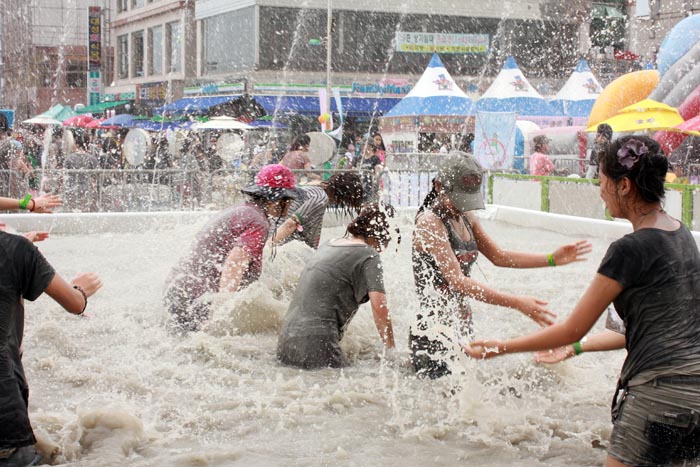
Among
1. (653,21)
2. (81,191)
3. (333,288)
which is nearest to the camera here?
(333,288)

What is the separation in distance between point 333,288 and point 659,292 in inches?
107

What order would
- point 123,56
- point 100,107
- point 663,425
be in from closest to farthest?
1. point 663,425
2. point 100,107
3. point 123,56

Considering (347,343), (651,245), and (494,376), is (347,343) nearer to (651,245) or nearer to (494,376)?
(494,376)

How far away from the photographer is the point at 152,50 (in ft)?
179

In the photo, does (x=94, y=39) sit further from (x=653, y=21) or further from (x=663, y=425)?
(x=663, y=425)

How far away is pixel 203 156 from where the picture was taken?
68.8 ft

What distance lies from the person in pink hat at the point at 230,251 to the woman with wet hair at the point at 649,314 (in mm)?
3280

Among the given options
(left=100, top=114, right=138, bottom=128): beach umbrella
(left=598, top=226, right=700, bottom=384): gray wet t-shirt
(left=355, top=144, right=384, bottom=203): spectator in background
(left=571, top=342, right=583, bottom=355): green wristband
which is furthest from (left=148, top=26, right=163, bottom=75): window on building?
(left=598, top=226, right=700, bottom=384): gray wet t-shirt

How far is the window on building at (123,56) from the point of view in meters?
59.8

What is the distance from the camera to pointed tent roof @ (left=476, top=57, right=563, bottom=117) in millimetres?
26172

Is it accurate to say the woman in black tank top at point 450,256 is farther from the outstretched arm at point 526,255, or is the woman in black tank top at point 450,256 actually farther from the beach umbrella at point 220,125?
the beach umbrella at point 220,125

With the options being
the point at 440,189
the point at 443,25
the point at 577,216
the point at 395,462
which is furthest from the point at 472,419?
the point at 443,25

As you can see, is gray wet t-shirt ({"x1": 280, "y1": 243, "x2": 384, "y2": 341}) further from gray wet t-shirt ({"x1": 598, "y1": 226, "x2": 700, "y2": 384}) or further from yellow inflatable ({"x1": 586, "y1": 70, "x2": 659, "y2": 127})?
yellow inflatable ({"x1": 586, "y1": 70, "x2": 659, "y2": 127})

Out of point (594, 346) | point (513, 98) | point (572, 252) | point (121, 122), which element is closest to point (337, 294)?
point (572, 252)
